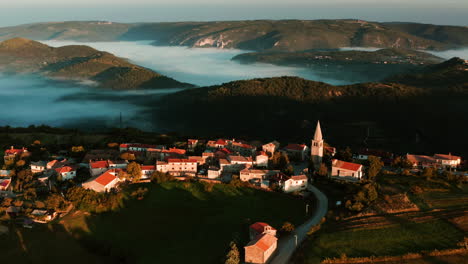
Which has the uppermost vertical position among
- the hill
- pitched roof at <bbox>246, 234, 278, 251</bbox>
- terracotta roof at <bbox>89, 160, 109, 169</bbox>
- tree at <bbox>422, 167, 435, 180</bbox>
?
tree at <bbox>422, 167, 435, 180</bbox>

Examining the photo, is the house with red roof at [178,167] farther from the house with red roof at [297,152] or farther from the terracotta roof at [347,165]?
the terracotta roof at [347,165]

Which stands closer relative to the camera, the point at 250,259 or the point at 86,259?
the point at 250,259

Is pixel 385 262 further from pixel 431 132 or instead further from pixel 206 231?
pixel 431 132

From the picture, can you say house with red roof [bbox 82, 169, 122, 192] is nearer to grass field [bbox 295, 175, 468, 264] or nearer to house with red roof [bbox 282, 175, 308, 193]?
house with red roof [bbox 282, 175, 308, 193]

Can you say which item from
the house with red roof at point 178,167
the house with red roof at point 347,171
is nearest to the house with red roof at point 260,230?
the house with red roof at point 178,167

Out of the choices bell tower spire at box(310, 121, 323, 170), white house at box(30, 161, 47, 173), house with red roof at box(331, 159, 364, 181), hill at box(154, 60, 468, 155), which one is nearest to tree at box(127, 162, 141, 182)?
white house at box(30, 161, 47, 173)

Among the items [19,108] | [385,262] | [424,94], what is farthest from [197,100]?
[385,262]
